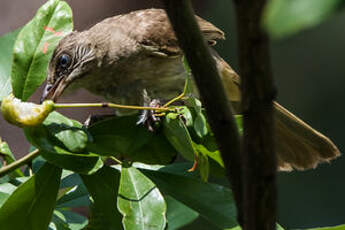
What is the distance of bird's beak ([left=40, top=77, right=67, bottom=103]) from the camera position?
10.3 ft

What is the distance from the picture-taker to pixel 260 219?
102 centimetres

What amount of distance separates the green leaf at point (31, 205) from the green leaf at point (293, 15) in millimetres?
1250

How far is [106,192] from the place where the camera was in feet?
5.66

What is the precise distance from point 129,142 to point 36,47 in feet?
1.42

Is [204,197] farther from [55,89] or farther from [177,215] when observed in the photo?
[55,89]

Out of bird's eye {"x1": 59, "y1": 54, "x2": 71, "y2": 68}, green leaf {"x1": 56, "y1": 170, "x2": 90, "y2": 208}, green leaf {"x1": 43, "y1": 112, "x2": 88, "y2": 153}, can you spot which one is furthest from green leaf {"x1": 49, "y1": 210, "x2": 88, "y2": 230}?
bird's eye {"x1": 59, "y1": 54, "x2": 71, "y2": 68}

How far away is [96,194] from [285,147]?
1.56 meters

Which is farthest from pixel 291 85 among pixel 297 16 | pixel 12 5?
pixel 297 16

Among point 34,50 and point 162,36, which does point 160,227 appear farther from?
A: point 162,36

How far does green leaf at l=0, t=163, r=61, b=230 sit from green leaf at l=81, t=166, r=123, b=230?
0.36ft

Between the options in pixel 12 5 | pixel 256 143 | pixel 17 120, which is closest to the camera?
pixel 256 143

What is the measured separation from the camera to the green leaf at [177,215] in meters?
2.37

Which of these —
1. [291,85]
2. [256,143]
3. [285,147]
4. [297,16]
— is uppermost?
[297,16]

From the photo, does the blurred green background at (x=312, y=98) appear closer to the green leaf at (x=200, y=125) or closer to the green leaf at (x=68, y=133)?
the green leaf at (x=200, y=125)
